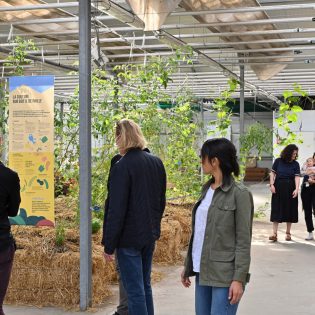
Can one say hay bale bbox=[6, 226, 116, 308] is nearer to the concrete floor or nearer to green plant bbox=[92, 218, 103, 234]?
the concrete floor

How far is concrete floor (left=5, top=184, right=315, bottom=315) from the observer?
189 inches

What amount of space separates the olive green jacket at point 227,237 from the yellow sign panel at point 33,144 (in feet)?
7.58

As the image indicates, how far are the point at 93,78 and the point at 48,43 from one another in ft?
8.76

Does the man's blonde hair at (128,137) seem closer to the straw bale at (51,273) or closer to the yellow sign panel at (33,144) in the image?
the yellow sign panel at (33,144)

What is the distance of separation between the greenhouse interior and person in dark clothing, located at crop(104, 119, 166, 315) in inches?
16.2

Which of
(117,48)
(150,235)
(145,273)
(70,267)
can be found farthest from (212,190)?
(117,48)

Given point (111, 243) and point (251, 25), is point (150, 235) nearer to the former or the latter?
point (111, 243)

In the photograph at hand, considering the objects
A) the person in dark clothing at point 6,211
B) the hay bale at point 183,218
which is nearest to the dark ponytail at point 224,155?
the person in dark clothing at point 6,211

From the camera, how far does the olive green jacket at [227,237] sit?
8.87 feet

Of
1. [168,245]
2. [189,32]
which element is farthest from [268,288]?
[189,32]

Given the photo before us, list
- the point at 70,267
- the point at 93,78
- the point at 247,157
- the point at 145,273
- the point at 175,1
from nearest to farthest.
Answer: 1. the point at 145,273
2. the point at 70,267
3. the point at 175,1
4. the point at 93,78
5. the point at 247,157

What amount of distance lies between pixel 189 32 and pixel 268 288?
180 inches

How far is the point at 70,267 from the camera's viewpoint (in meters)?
4.84

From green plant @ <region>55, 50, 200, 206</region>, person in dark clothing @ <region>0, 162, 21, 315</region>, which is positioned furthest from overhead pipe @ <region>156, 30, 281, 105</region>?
person in dark clothing @ <region>0, 162, 21, 315</region>
